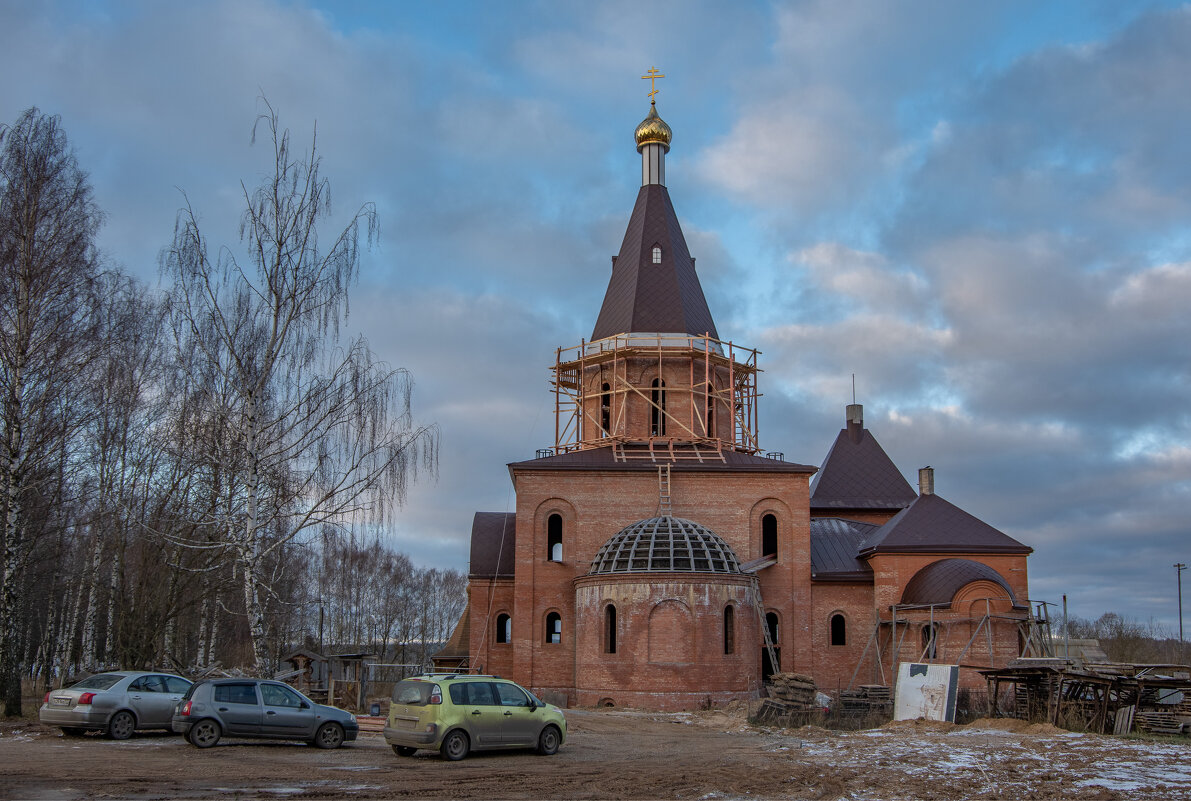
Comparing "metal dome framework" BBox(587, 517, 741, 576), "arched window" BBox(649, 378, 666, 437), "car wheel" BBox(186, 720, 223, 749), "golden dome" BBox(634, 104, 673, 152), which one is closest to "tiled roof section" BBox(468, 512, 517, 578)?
"metal dome framework" BBox(587, 517, 741, 576)

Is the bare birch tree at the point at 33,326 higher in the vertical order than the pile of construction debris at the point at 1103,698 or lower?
higher

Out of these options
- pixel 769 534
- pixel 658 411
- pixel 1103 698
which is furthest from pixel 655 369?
pixel 1103 698

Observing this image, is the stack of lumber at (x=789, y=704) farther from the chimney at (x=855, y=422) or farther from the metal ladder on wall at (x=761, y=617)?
the chimney at (x=855, y=422)

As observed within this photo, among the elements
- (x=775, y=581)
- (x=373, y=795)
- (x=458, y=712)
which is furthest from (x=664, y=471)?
(x=373, y=795)

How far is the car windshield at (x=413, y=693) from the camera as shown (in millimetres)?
14164

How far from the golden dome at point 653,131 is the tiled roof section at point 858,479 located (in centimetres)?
1309

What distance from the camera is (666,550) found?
2762 centimetres

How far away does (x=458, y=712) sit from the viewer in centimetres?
1409

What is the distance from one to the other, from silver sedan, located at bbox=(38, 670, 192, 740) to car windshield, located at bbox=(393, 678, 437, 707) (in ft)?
14.3

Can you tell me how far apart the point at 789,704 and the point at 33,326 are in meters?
16.9

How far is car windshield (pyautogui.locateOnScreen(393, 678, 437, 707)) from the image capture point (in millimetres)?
14164

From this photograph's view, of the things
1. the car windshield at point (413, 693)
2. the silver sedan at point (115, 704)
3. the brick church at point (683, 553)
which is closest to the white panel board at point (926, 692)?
the brick church at point (683, 553)

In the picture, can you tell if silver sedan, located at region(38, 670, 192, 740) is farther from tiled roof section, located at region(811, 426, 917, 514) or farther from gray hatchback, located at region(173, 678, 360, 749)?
tiled roof section, located at region(811, 426, 917, 514)

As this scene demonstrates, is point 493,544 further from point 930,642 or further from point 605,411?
point 930,642
